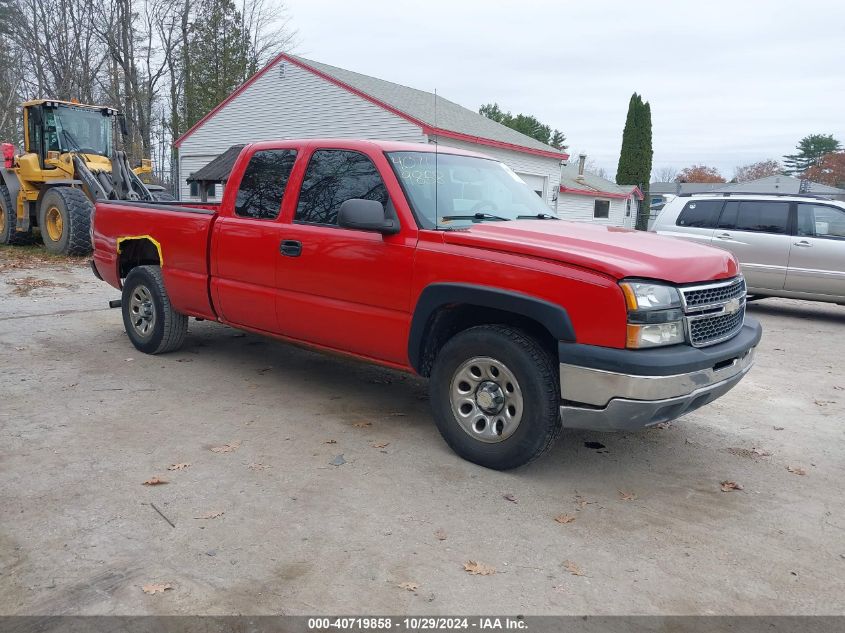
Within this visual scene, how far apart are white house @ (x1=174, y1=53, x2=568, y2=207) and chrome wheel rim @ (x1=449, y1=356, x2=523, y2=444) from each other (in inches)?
677

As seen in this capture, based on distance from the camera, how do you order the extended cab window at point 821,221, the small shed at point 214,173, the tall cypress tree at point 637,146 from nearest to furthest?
the extended cab window at point 821,221 → the small shed at point 214,173 → the tall cypress tree at point 637,146

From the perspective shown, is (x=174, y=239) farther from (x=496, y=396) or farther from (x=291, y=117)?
(x=291, y=117)

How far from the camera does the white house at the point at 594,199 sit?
3400cm

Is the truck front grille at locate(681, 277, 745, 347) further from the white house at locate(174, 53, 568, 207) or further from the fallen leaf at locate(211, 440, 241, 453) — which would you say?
the white house at locate(174, 53, 568, 207)

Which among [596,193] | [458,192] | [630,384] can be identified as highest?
[596,193]

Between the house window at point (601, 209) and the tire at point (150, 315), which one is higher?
the house window at point (601, 209)

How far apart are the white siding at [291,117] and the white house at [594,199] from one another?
12.1m

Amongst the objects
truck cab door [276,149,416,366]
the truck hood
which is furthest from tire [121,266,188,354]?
the truck hood

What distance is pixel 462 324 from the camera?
14.6 feet

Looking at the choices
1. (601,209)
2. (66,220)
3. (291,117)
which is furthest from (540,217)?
(601,209)

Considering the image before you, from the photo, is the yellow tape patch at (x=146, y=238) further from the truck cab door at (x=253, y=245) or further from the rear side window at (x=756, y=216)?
the rear side window at (x=756, y=216)

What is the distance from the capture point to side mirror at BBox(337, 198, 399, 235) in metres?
4.25

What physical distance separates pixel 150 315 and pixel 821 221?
31.1 ft

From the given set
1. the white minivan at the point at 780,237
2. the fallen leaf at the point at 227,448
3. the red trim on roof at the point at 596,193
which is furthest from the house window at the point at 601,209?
the fallen leaf at the point at 227,448
